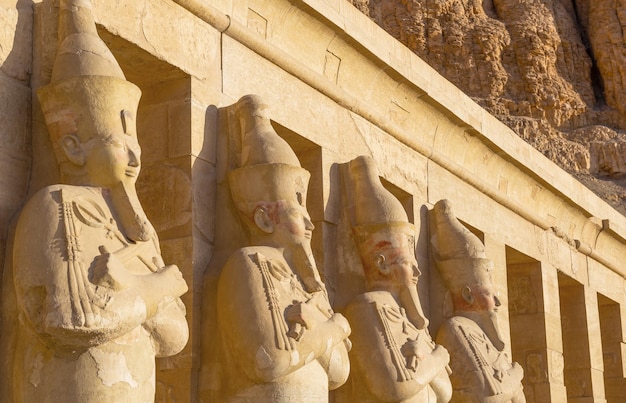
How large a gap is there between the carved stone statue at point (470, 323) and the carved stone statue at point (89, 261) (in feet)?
10.4

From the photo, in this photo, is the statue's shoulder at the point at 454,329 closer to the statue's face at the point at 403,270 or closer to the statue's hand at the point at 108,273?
the statue's face at the point at 403,270

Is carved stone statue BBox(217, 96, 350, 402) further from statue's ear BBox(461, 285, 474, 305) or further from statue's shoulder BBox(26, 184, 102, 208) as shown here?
statue's ear BBox(461, 285, 474, 305)

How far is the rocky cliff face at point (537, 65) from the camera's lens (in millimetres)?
19406

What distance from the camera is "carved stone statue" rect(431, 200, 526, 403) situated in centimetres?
774

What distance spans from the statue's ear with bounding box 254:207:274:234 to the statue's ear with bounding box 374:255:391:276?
4.08 feet

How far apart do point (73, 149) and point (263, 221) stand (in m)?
1.31

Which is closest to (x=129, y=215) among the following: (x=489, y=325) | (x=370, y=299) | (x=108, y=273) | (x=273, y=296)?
(x=108, y=273)

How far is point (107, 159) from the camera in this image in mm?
4926

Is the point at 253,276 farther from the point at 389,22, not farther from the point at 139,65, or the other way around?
the point at 389,22

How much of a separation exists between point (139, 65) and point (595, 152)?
14.6m

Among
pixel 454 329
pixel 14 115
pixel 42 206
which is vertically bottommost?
pixel 454 329

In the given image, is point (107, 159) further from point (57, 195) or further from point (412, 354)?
point (412, 354)

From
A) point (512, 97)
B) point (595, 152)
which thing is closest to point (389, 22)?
point (512, 97)

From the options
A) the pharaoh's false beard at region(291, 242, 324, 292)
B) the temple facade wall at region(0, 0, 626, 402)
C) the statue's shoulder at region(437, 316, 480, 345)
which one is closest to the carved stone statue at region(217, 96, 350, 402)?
the pharaoh's false beard at region(291, 242, 324, 292)
